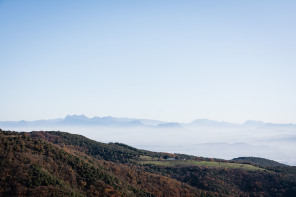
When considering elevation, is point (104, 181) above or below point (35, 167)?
below

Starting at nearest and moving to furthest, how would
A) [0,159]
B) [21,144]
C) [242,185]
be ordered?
[0,159]
[21,144]
[242,185]

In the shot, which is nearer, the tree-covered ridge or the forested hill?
the tree-covered ridge

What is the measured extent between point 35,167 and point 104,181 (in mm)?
16501

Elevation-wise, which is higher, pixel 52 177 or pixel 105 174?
pixel 52 177

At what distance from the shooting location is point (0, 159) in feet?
157

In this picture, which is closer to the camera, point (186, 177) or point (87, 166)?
point (87, 166)

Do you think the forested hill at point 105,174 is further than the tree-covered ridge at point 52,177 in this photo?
Yes

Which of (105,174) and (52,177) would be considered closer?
(52,177)

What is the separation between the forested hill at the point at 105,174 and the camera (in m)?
45.5

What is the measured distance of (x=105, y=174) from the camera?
62562 mm

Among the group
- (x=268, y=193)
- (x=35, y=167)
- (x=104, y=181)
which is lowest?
(x=268, y=193)

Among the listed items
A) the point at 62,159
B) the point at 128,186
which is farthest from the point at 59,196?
the point at 128,186

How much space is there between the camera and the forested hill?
4555cm

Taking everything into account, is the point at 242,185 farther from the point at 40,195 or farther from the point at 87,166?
the point at 40,195
